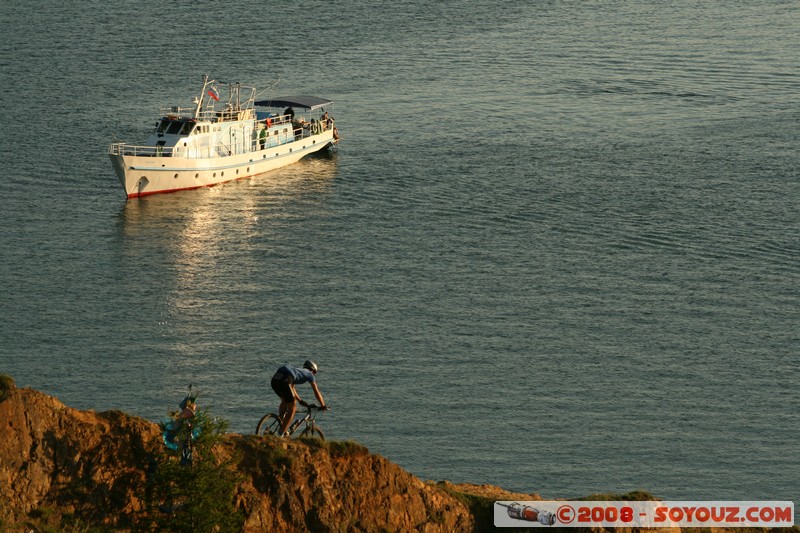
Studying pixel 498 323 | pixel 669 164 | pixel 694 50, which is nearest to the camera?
pixel 498 323

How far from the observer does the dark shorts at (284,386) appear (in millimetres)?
30141

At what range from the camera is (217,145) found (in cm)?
9144

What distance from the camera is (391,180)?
86.9m

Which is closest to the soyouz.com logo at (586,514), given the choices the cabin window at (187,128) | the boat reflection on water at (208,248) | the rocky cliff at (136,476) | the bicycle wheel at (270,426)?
the rocky cliff at (136,476)

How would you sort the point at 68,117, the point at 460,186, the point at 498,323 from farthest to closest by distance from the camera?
1. the point at 68,117
2. the point at 460,186
3. the point at 498,323

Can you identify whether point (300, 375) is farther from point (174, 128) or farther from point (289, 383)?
point (174, 128)

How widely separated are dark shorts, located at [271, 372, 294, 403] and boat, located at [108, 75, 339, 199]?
55564mm

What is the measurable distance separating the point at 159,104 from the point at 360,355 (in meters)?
51.4

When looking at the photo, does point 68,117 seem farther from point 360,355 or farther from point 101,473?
point 101,473

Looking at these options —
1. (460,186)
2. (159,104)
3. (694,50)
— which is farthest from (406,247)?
(694,50)

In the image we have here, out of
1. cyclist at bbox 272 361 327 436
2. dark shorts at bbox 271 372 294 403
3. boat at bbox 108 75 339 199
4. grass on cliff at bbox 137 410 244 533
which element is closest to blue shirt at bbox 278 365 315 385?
cyclist at bbox 272 361 327 436

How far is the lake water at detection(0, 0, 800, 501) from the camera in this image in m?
52.5

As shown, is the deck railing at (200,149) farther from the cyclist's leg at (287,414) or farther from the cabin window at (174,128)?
the cyclist's leg at (287,414)

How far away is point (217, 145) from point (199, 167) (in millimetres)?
2912
